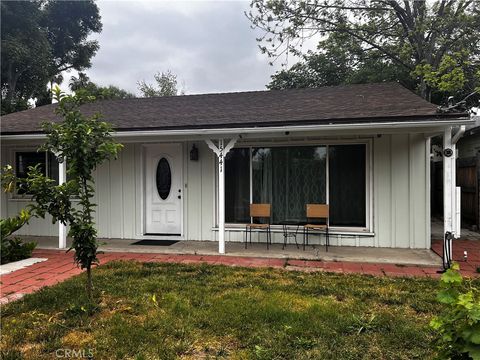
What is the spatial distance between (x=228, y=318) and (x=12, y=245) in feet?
15.1

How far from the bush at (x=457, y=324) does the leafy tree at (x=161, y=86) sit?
3016 centimetres

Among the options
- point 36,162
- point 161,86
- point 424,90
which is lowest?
point 36,162

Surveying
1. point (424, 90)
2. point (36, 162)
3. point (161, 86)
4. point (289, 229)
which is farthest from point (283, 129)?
point (161, 86)

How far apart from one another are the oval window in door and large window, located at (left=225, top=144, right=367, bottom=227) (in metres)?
1.36

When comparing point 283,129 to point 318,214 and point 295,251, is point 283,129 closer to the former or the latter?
point 318,214

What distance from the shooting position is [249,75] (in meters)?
24.5

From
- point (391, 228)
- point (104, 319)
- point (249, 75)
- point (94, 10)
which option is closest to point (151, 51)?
point (94, 10)

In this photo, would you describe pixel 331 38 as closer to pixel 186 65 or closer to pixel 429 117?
pixel 429 117

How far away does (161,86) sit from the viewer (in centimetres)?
3044

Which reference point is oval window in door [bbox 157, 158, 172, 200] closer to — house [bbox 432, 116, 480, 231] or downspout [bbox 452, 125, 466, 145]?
downspout [bbox 452, 125, 466, 145]

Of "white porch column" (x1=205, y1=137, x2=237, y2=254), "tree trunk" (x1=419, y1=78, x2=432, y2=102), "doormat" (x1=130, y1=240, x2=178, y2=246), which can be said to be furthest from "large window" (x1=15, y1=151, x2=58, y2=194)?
"tree trunk" (x1=419, y1=78, x2=432, y2=102)

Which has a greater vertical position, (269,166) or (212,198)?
(269,166)

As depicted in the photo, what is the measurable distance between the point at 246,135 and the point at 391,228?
336 centimetres

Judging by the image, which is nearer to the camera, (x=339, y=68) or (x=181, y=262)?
(x=181, y=262)
